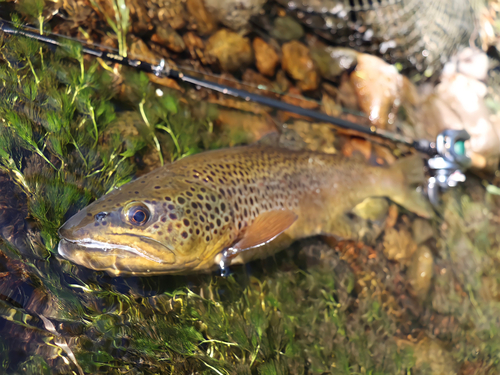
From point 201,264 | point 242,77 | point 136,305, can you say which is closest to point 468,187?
point 242,77

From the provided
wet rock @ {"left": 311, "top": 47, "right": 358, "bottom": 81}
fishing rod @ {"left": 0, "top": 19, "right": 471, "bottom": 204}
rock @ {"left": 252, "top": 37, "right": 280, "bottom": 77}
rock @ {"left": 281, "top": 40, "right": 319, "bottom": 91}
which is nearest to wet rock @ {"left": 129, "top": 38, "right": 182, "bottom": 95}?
fishing rod @ {"left": 0, "top": 19, "right": 471, "bottom": 204}

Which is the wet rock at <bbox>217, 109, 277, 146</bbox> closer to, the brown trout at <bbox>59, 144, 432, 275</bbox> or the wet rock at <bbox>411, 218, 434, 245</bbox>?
the brown trout at <bbox>59, 144, 432, 275</bbox>

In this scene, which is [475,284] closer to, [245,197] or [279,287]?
[279,287]

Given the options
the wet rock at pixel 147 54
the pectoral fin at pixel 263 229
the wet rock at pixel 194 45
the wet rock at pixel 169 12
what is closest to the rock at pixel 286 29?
the wet rock at pixel 194 45

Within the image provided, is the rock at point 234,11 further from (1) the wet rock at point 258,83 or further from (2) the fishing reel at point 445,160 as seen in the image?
(2) the fishing reel at point 445,160

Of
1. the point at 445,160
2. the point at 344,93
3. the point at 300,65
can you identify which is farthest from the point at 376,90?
the point at 445,160

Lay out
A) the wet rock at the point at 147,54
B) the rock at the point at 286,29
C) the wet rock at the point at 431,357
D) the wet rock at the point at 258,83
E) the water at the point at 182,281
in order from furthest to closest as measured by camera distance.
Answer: the rock at the point at 286,29 → the wet rock at the point at 258,83 → the wet rock at the point at 147,54 → the wet rock at the point at 431,357 → the water at the point at 182,281
